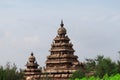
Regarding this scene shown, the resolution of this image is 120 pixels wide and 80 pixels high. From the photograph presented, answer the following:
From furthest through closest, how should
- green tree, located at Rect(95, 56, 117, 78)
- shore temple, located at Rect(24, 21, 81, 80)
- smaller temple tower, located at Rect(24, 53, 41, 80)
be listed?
smaller temple tower, located at Rect(24, 53, 41, 80) < shore temple, located at Rect(24, 21, 81, 80) < green tree, located at Rect(95, 56, 117, 78)

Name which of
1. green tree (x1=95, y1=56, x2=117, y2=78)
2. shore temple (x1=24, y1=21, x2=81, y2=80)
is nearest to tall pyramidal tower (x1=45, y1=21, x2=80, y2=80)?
shore temple (x1=24, y1=21, x2=81, y2=80)

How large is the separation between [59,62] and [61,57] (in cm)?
82

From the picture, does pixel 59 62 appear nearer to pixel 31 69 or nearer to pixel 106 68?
pixel 31 69

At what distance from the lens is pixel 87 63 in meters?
77.2

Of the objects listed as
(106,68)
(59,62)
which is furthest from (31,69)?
(106,68)

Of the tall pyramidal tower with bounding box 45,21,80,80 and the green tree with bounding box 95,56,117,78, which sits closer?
the green tree with bounding box 95,56,117,78

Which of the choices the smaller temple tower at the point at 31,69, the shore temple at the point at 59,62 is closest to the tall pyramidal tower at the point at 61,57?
Answer: the shore temple at the point at 59,62

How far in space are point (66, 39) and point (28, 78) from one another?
8069 mm

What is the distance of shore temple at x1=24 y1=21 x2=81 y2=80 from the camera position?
221 feet

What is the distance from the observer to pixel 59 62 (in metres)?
69.3

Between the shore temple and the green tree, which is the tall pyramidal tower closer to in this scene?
the shore temple

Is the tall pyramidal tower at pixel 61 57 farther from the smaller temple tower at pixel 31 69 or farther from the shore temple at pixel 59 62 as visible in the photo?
the smaller temple tower at pixel 31 69

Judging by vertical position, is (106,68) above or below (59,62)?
below

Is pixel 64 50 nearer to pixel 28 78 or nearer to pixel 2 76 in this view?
pixel 28 78
